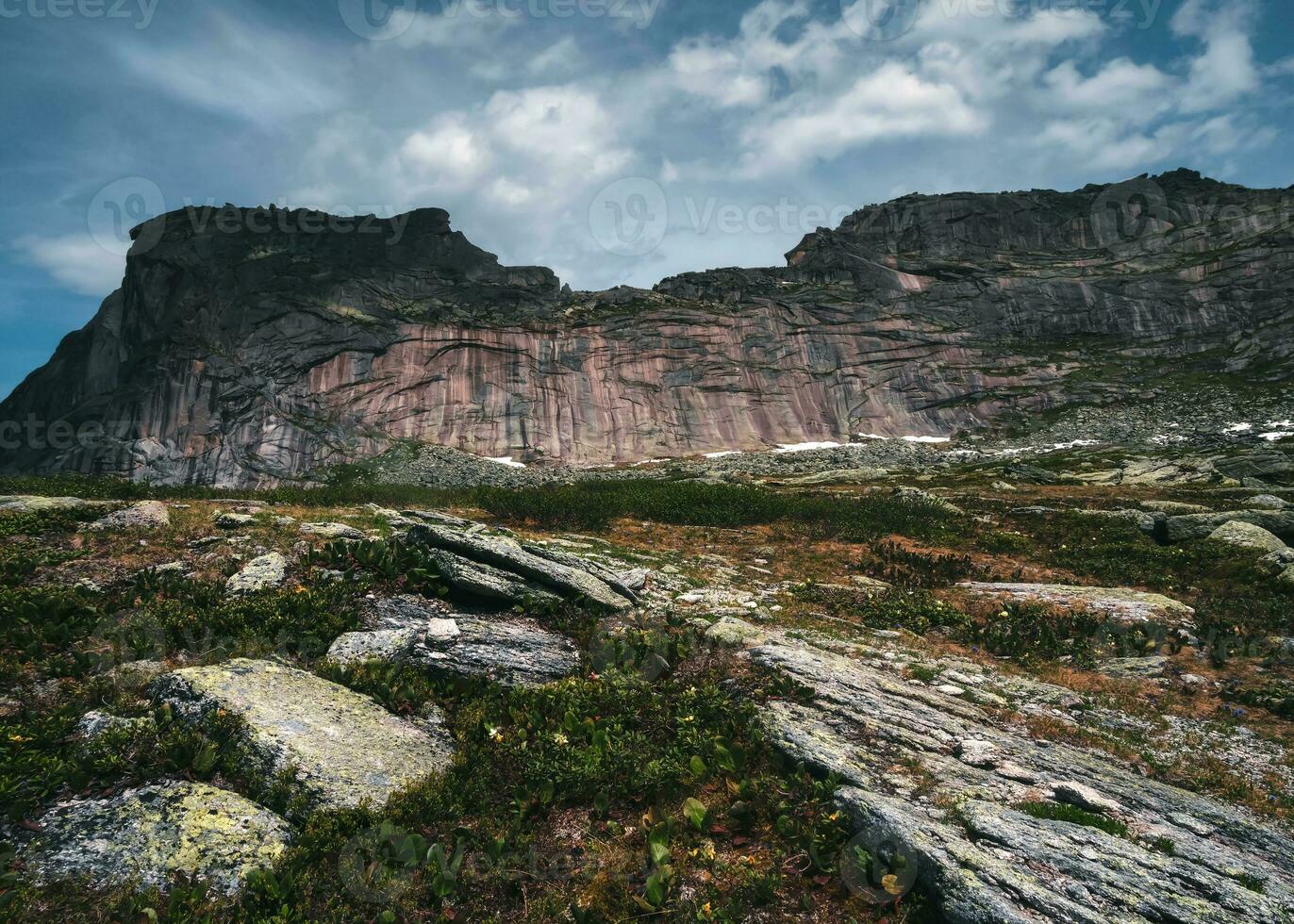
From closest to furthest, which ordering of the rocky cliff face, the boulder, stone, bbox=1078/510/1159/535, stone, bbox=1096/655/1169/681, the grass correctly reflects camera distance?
the boulder
stone, bbox=1096/655/1169/681
stone, bbox=1078/510/1159/535
the grass
the rocky cliff face

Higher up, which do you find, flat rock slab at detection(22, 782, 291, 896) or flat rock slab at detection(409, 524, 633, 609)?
flat rock slab at detection(409, 524, 633, 609)

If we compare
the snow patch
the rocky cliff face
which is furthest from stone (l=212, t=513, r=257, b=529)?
the snow patch

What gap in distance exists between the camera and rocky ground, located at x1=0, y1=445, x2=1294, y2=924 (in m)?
6.15

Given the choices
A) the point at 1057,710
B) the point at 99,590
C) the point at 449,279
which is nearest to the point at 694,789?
the point at 1057,710

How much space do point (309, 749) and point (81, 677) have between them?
3.87 m

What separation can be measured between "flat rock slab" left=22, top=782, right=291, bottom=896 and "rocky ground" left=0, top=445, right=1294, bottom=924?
0.09 feet

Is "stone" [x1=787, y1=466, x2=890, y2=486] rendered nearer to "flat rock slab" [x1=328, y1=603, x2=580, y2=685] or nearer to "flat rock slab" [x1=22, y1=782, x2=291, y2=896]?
"flat rock slab" [x1=328, y1=603, x2=580, y2=685]

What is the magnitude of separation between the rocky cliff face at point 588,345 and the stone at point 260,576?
92.9m

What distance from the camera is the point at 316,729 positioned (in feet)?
26.2

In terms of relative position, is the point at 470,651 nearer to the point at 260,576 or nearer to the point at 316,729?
the point at 316,729

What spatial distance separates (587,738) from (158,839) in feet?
15.4

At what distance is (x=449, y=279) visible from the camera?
126 m

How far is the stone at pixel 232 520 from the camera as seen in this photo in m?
15.1

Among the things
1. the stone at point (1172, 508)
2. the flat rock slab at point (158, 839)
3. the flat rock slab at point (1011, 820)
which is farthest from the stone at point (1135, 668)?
the stone at point (1172, 508)
